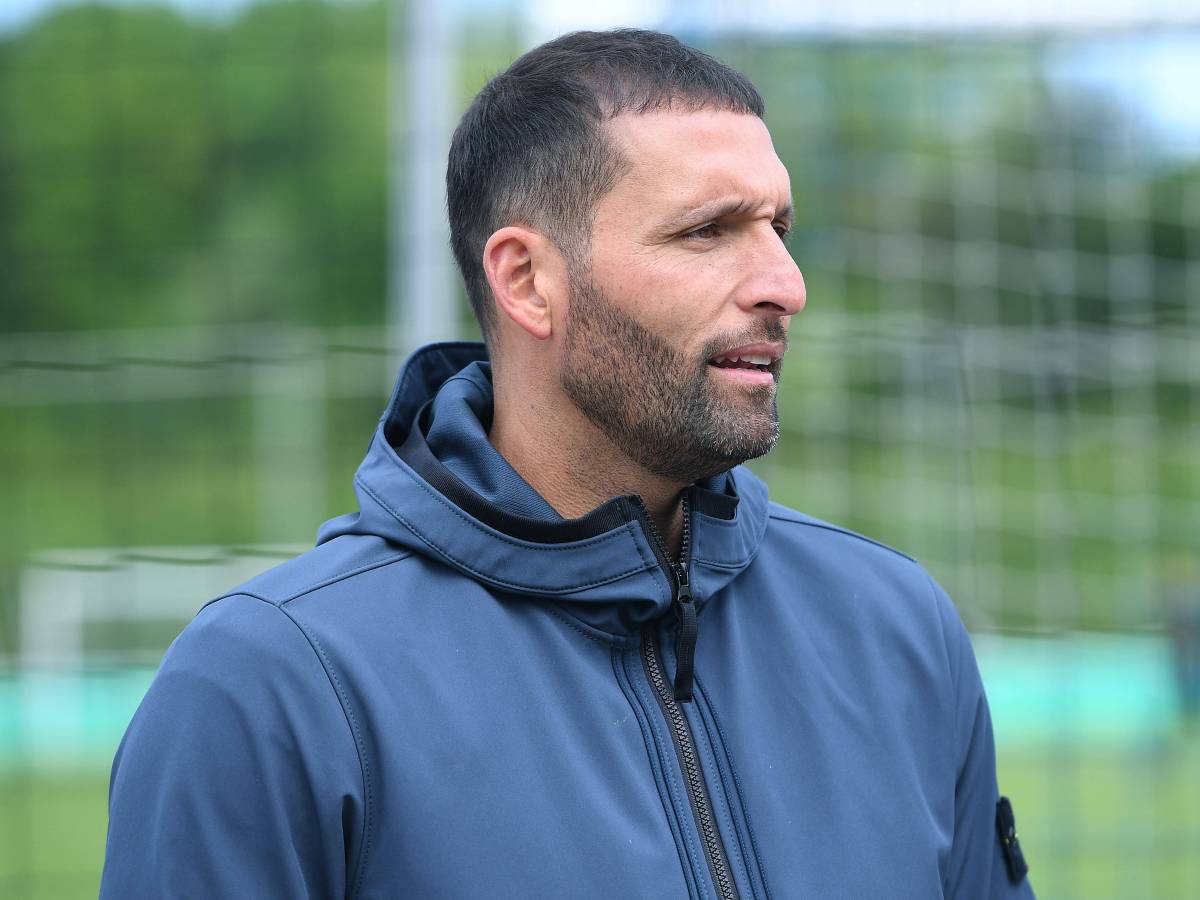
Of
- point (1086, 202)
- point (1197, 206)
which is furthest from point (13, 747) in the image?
point (1197, 206)

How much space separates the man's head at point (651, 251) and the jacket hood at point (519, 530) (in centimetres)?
11

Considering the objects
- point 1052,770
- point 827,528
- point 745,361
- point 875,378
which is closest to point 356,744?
point 745,361

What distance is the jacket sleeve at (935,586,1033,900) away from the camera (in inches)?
68.9

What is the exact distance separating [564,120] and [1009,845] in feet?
3.23

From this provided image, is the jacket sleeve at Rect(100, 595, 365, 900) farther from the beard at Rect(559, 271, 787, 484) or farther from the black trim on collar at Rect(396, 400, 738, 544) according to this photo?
the beard at Rect(559, 271, 787, 484)

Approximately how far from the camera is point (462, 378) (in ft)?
5.98

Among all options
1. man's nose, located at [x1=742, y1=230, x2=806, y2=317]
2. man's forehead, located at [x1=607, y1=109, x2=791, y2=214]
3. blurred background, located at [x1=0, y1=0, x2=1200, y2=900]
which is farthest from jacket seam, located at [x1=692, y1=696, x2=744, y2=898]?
blurred background, located at [x1=0, y1=0, x2=1200, y2=900]

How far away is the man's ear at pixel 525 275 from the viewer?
172cm

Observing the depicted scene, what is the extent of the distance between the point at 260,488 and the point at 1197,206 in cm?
1050

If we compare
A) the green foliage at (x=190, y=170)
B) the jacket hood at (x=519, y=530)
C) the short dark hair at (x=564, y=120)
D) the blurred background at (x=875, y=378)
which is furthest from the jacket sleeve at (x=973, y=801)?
the green foliage at (x=190, y=170)

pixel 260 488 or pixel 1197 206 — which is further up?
pixel 1197 206

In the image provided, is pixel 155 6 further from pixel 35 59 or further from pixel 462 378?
pixel 462 378

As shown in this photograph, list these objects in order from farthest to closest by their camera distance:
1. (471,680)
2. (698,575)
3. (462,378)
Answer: (462,378) → (698,575) → (471,680)

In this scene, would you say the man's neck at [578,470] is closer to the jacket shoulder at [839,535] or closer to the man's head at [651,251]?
the man's head at [651,251]
